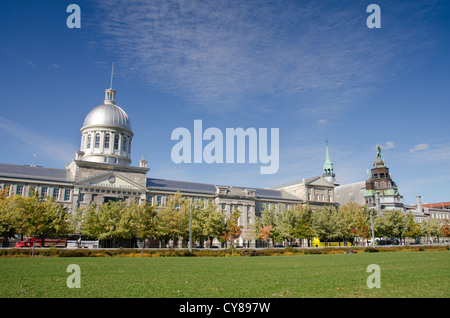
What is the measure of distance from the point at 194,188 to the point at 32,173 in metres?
30.3

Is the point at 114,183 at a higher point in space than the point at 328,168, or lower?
lower

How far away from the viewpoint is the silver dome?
6812cm

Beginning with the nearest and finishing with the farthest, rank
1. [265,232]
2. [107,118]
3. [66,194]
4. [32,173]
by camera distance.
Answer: [265,232], [66,194], [32,173], [107,118]

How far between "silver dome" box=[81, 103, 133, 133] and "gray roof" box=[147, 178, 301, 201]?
41.5 feet

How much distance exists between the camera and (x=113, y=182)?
61.0 meters

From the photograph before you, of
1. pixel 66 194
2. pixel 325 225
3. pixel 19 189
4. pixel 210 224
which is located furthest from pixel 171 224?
pixel 19 189

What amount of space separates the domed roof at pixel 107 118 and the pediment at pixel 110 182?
11.9 m

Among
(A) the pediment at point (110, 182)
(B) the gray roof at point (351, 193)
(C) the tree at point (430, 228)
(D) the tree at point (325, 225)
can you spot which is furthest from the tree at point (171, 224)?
(B) the gray roof at point (351, 193)

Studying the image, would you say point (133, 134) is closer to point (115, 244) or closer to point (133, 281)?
point (115, 244)

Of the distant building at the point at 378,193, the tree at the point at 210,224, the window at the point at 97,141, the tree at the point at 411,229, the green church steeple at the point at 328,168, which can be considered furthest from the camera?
the green church steeple at the point at 328,168

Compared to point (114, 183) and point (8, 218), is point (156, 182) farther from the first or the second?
point (8, 218)

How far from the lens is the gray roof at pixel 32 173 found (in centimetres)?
5612

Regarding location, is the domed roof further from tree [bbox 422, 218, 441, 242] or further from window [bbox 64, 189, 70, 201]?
tree [bbox 422, 218, 441, 242]

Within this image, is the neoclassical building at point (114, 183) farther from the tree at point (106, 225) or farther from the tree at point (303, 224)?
the tree at point (303, 224)
